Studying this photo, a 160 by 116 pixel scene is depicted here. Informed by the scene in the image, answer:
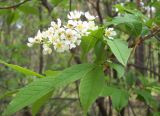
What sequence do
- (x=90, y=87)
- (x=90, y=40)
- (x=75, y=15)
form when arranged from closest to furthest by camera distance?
1. (x=90, y=87)
2. (x=90, y=40)
3. (x=75, y=15)

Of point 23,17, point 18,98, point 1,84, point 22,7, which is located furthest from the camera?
point 23,17

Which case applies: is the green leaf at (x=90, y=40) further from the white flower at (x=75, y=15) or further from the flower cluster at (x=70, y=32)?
the white flower at (x=75, y=15)

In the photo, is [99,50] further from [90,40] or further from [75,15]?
[75,15]

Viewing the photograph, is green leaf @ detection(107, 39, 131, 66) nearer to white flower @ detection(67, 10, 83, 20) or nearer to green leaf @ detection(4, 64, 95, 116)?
green leaf @ detection(4, 64, 95, 116)

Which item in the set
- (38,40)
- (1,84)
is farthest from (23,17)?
(38,40)

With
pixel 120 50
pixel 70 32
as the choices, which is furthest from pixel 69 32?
pixel 120 50

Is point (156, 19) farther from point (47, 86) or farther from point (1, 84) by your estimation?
point (1, 84)
